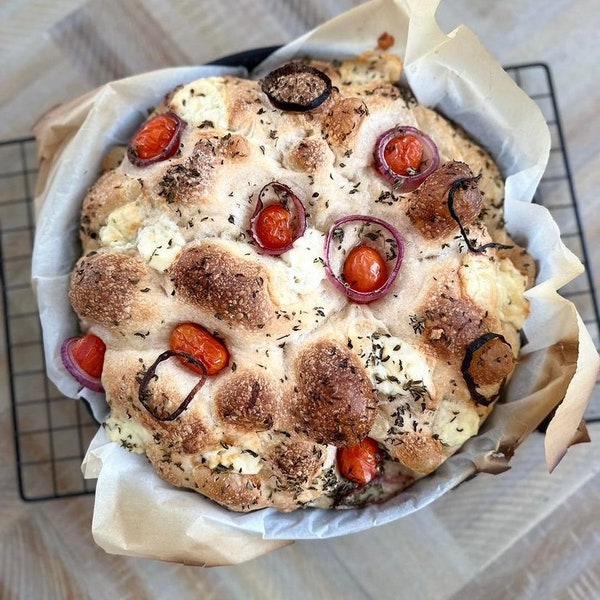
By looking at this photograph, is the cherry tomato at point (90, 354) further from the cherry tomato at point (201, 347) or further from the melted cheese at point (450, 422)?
the melted cheese at point (450, 422)

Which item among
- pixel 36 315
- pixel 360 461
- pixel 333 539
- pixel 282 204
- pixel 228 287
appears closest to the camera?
pixel 228 287

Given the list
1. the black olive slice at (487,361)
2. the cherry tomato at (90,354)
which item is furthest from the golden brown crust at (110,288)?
the black olive slice at (487,361)

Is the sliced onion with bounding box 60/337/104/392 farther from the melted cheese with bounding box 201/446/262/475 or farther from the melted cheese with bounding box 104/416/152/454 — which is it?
the melted cheese with bounding box 201/446/262/475

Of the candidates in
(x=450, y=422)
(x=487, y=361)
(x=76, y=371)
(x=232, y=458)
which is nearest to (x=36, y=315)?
(x=76, y=371)

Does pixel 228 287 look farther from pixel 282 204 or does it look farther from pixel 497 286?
pixel 497 286

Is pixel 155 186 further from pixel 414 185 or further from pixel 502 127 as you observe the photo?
pixel 502 127

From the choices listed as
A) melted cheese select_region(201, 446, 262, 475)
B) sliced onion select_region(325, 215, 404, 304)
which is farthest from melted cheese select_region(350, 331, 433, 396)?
melted cheese select_region(201, 446, 262, 475)

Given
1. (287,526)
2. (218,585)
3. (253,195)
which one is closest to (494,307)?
(253,195)
